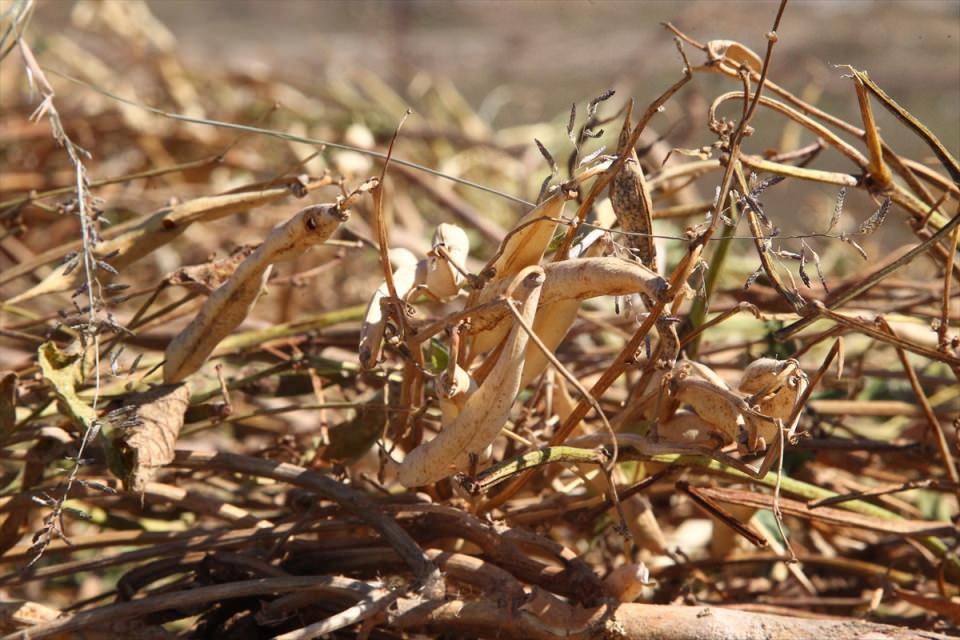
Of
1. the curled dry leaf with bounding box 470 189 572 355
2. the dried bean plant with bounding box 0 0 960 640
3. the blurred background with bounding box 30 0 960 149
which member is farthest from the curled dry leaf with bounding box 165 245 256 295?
the blurred background with bounding box 30 0 960 149

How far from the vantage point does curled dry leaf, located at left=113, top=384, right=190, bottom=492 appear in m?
0.54

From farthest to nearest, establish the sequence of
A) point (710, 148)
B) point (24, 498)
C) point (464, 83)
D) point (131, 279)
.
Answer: point (464, 83), point (131, 279), point (24, 498), point (710, 148)

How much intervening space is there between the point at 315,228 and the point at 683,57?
0.20 meters

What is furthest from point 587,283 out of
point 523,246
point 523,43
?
point 523,43

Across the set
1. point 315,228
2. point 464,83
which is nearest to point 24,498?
point 315,228

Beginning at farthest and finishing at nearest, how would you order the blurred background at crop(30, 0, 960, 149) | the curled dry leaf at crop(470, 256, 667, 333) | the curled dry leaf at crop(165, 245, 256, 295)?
the blurred background at crop(30, 0, 960, 149), the curled dry leaf at crop(165, 245, 256, 295), the curled dry leaf at crop(470, 256, 667, 333)

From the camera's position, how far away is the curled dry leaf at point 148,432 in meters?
0.54

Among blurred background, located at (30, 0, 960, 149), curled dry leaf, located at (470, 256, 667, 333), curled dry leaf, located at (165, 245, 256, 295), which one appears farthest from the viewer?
blurred background, located at (30, 0, 960, 149)

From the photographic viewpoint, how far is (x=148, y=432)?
56 cm

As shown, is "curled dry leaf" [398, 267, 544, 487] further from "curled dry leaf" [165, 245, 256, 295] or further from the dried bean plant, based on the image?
"curled dry leaf" [165, 245, 256, 295]

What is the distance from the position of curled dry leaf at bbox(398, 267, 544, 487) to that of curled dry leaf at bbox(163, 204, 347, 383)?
102 mm

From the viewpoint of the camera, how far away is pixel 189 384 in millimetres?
644

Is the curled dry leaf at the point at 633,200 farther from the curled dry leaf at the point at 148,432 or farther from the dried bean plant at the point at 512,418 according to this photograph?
the curled dry leaf at the point at 148,432

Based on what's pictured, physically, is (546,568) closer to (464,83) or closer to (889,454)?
(889,454)
